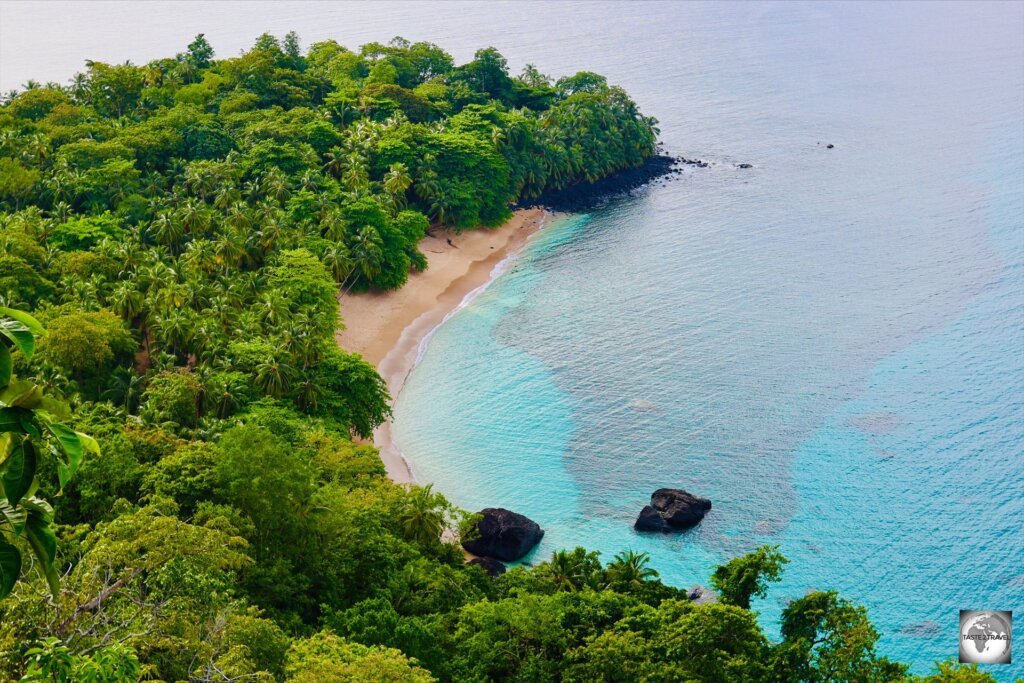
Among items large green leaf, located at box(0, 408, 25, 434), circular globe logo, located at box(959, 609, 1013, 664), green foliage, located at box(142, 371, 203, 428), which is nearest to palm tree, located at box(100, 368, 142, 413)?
green foliage, located at box(142, 371, 203, 428)

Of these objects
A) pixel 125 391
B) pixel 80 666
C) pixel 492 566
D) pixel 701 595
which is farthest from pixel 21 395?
pixel 125 391

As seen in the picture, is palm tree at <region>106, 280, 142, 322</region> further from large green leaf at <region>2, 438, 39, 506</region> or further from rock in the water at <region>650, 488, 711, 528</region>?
large green leaf at <region>2, 438, 39, 506</region>

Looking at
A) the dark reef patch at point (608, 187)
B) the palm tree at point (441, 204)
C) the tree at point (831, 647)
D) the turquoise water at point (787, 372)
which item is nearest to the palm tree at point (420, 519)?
the turquoise water at point (787, 372)

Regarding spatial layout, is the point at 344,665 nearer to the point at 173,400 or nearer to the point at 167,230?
the point at 173,400

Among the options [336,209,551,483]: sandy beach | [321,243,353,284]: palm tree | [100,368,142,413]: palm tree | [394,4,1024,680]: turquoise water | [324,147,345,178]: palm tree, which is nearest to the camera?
[394,4,1024,680]: turquoise water

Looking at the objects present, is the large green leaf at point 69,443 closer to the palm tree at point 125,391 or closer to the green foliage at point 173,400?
the green foliage at point 173,400

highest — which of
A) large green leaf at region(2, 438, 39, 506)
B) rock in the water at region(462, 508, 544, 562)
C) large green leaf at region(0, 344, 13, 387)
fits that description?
large green leaf at region(0, 344, 13, 387)
